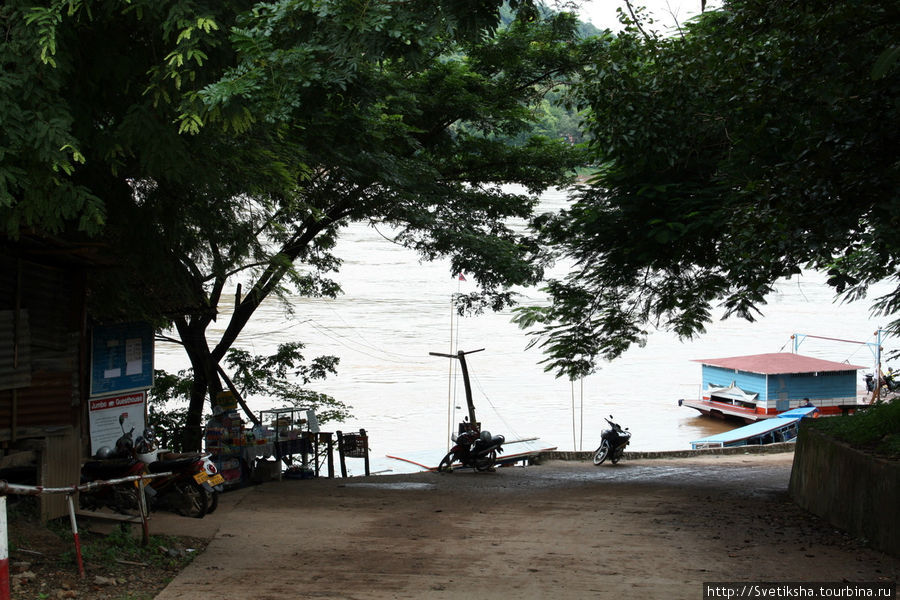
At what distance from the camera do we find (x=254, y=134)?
7.93 metres

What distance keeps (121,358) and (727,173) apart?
7235 mm

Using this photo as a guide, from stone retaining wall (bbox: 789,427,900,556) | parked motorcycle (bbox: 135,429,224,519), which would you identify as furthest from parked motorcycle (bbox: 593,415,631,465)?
parked motorcycle (bbox: 135,429,224,519)

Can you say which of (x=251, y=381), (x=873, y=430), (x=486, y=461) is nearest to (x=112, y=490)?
(x=873, y=430)

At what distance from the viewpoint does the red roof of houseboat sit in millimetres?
30625

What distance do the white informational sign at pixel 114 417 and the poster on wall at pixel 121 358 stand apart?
110 millimetres

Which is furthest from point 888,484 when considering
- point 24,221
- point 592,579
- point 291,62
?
point 24,221

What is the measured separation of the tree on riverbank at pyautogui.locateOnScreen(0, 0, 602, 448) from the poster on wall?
0.47 metres

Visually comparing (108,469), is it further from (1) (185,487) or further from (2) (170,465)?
(1) (185,487)

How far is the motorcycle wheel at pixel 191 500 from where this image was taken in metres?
7.99

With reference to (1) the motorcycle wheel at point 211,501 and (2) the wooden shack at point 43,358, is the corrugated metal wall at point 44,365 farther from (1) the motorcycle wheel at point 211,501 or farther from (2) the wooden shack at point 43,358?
(1) the motorcycle wheel at point 211,501

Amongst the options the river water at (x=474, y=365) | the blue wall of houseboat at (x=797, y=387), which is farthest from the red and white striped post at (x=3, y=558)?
the blue wall of houseboat at (x=797, y=387)

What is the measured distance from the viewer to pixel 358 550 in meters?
6.51

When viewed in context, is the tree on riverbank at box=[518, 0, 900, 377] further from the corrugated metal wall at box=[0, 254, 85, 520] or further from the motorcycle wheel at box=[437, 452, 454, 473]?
the corrugated metal wall at box=[0, 254, 85, 520]

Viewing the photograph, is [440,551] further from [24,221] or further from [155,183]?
[155,183]
